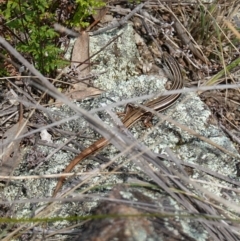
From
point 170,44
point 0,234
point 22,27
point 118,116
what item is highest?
point 22,27

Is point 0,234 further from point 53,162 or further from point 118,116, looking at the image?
point 118,116

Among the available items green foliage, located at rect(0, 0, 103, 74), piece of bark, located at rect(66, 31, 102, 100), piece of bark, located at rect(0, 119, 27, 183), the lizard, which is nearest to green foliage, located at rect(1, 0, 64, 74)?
green foliage, located at rect(0, 0, 103, 74)

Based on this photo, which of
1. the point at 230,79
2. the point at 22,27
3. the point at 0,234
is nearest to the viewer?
the point at 0,234

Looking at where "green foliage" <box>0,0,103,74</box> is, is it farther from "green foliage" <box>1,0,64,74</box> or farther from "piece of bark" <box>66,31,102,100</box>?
"piece of bark" <box>66,31,102,100</box>

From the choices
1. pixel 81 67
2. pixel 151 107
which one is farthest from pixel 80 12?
pixel 151 107

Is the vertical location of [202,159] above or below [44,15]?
below

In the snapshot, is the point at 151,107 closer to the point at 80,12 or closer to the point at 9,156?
the point at 80,12

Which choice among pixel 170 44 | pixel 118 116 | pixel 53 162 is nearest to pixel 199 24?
pixel 170 44

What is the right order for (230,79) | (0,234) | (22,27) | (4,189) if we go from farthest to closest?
(230,79) → (22,27) → (4,189) → (0,234)
